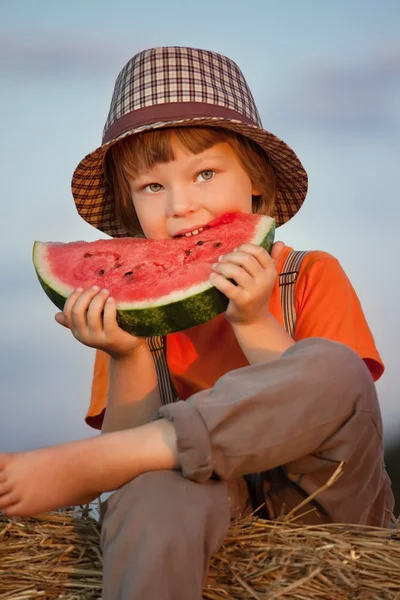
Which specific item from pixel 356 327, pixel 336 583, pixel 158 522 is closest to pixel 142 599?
pixel 158 522

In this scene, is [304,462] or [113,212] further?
[113,212]

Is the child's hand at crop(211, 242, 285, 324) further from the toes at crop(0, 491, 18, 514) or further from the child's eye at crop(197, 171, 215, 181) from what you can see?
the toes at crop(0, 491, 18, 514)

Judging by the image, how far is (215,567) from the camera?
248 centimetres

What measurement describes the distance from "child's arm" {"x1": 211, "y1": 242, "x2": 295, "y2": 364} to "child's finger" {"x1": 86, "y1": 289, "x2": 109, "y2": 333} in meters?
0.44

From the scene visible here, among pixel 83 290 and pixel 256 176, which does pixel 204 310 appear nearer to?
pixel 83 290

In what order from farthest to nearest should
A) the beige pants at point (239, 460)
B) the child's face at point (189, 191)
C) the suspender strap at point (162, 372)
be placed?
the suspender strap at point (162, 372)
the child's face at point (189, 191)
the beige pants at point (239, 460)

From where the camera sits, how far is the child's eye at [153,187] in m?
3.58

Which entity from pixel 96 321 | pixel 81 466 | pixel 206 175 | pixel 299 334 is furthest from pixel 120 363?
pixel 81 466

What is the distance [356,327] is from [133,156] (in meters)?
1.21

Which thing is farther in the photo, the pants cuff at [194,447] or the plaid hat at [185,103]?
the plaid hat at [185,103]

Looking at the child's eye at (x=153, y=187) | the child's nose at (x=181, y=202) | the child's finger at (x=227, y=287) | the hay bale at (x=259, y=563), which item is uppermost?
the child's eye at (x=153, y=187)

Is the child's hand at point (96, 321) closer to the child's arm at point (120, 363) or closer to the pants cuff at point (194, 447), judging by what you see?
the child's arm at point (120, 363)

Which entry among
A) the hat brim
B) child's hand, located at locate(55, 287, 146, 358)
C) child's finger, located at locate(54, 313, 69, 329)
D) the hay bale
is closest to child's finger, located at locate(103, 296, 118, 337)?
child's hand, located at locate(55, 287, 146, 358)

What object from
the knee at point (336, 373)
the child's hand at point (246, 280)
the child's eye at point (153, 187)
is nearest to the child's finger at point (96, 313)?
the child's hand at point (246, 280)
